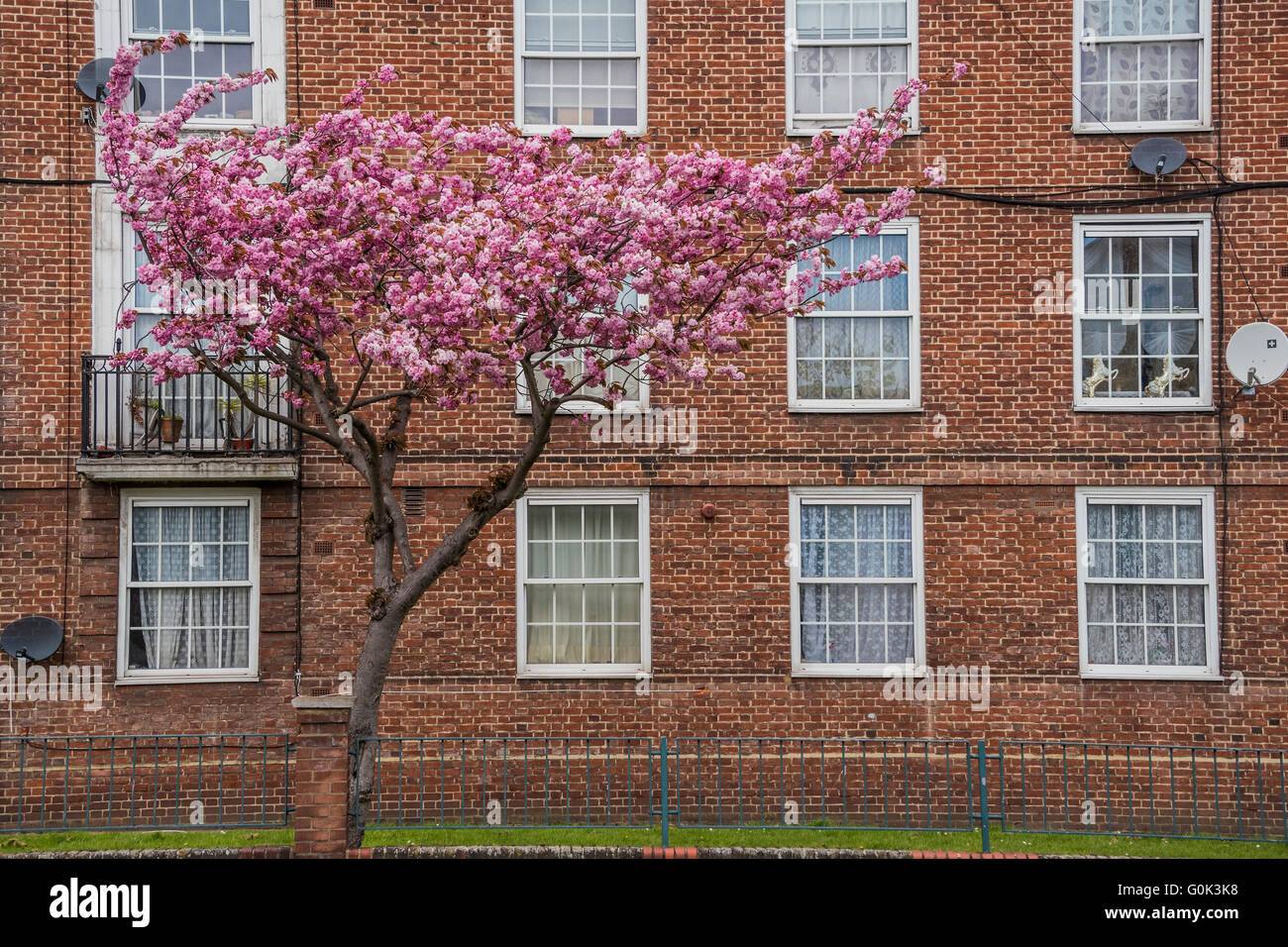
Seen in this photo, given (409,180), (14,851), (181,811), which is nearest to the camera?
(409,180)

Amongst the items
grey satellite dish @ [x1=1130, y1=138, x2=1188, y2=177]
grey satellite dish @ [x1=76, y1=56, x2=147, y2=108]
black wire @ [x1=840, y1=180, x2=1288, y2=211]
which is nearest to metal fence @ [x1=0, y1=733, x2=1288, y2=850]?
black wire @ [x1=840, y1=180, x2=1288, y2=211]

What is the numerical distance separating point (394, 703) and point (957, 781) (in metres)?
5.82

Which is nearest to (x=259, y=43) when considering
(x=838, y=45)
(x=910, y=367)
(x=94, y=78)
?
(x=94, y=78)

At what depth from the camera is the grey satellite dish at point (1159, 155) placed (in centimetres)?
1290

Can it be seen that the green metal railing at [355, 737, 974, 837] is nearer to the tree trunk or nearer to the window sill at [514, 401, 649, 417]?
the tree trunk

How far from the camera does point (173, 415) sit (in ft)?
41.2

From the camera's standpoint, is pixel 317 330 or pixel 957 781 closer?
pixel 317 330

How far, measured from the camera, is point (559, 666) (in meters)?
13.1

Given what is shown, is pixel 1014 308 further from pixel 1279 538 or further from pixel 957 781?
pixel 957 781

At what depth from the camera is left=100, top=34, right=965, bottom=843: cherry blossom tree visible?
928 centimetres

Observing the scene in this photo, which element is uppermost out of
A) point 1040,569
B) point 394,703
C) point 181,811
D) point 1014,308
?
point 1014,308

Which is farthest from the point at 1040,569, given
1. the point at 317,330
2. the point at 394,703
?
the point at 317,330

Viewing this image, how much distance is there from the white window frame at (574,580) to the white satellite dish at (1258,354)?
6159 millimetres

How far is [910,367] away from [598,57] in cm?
467
